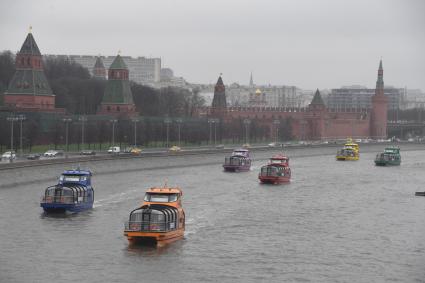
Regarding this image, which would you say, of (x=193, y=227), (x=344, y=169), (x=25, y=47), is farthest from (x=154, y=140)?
(x=193, y=227)

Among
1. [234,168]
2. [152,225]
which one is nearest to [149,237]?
[152,225]

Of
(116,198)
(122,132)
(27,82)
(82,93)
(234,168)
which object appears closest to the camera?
(116,198)

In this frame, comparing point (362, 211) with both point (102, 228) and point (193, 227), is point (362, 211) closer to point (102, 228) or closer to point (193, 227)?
point (193, 227)

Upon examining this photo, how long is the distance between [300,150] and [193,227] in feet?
233

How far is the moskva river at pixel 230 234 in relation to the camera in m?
29.7

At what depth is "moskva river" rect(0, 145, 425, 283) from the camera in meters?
29.7

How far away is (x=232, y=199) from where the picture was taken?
5000cm

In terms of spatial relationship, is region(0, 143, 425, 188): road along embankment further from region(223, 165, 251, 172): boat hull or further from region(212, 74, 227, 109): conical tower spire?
region(212, 74, 227, 109): conical tower spire

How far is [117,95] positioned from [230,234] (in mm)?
72850

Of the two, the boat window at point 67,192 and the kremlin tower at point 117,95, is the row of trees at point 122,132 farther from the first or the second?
the boat window at point 67,192

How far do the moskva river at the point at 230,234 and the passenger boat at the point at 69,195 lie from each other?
0.59 m

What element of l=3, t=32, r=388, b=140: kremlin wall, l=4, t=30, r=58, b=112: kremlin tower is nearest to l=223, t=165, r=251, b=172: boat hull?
l=3, t=32, r=388, b=140: kremlin wall

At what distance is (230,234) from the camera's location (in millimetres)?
36938

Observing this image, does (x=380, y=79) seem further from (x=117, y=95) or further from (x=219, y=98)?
(x=117, y=95)
